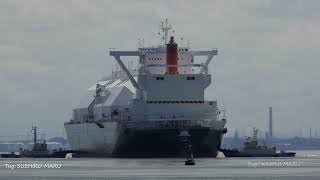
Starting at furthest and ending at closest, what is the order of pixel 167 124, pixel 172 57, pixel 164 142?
1. pixel 172 57
2. pixel 167 124
3. pixel 164 142

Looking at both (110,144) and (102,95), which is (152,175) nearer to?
(110,144)

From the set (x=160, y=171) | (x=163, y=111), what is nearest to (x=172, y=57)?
(x=163, y=111)

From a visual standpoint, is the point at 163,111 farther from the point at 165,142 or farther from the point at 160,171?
the point at 160,171

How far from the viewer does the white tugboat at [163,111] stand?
516 ft

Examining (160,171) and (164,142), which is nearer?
(160,171)

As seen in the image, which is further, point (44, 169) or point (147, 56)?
point (147, 56)

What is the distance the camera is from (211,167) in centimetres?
14138

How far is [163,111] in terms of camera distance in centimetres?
16150

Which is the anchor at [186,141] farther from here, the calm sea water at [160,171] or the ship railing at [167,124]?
the ship railing at [167,124]

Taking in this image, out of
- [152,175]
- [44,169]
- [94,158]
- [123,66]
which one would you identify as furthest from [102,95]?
[152,175]

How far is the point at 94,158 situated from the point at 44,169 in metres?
36.5

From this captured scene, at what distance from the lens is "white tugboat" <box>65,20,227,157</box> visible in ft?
516

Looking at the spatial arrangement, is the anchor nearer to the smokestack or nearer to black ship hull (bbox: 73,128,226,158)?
black ship hull (bbox: 73,128,226,158)

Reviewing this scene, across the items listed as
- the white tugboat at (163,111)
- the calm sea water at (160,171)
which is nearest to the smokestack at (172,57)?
the white tugboat at (163,111)
